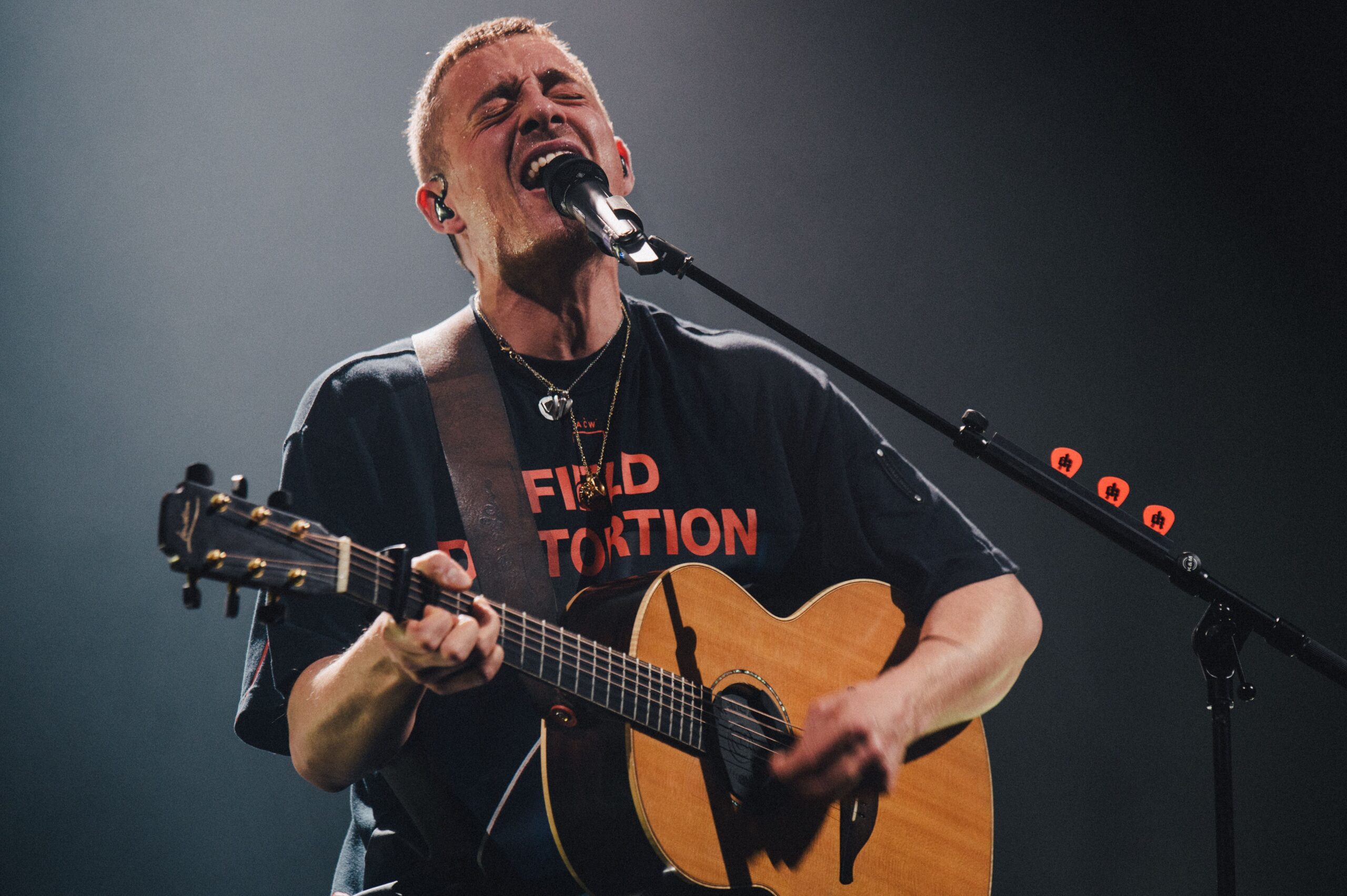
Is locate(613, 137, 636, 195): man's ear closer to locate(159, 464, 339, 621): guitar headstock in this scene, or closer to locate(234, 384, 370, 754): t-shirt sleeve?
locate(234, 384, 370, 754): t-shirt sleeve

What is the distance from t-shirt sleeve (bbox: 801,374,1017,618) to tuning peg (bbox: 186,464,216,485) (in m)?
1.45

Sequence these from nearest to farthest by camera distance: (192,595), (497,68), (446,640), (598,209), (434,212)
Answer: (192,595) → (446,640) → (598,209) → (497,68) → (434,212)

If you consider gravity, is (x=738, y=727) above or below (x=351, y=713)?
above

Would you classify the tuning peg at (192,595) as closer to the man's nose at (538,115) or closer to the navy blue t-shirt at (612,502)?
the navy blue t-shirt at (612,502)

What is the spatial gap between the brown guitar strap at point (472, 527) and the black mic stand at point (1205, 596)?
0.57 m

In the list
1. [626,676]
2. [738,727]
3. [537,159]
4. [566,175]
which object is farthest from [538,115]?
[738,727]

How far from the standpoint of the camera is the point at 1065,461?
5.87 ft

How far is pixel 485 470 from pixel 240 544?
78 cm

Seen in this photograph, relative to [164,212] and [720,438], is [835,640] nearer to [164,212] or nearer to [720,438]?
[720,438]

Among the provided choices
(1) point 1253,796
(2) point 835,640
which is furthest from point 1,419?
(1) point 1253,796

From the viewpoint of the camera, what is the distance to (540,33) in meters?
2.27

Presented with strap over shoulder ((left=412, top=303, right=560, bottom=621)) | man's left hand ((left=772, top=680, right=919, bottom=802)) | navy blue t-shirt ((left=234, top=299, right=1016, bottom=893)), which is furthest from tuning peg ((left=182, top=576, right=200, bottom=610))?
man's left hand ((left=772, top=680, right=919, bottom=802))

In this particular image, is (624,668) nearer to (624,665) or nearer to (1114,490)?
(624,665)

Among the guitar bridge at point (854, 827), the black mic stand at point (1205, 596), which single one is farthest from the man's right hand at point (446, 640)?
the guitar bridge at point (854, 827)
